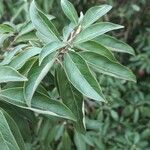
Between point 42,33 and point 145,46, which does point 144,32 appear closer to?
point 145,46

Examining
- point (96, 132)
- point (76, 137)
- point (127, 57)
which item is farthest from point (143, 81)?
point (76, 137)

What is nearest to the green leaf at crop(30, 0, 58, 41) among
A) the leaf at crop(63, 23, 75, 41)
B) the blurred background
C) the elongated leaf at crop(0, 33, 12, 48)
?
the leaf at crop(63, 23, 75, 41)

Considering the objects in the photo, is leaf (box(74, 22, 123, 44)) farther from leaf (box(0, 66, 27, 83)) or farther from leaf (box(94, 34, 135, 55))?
leaf (box(0, 66, 27, 83))

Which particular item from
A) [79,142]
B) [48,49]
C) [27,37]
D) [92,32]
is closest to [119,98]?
[79,142]

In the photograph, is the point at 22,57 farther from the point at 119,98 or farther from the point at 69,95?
the point at 119,98

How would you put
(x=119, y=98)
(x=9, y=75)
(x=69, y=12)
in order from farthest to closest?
(x=119, y=98) < (x=69, y=12) < (x=9, y=75)

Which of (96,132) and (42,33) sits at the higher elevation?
(42,33)
